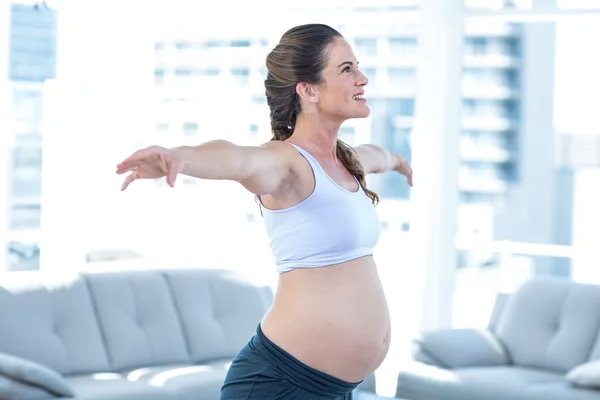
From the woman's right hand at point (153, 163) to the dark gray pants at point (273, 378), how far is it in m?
0.55

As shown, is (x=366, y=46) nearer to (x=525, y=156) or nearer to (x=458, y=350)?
(x=458, y=350)

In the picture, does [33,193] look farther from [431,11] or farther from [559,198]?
[559,198]

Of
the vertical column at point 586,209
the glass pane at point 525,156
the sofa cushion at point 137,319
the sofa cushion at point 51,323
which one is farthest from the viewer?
the vertical column at point 586,209

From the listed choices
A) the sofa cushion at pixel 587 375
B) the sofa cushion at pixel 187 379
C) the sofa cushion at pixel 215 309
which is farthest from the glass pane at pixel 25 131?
the sofa cushion at pixel 587 375

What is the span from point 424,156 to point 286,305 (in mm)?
4081

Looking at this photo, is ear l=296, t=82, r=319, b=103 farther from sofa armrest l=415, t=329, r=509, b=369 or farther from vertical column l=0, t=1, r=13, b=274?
vertical column l=0, t=1, r=13, b=274

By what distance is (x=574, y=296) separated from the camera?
16.8 feet

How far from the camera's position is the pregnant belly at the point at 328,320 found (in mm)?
2180

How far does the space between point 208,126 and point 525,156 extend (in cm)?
1092

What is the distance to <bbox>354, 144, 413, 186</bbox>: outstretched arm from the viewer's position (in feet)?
9.31

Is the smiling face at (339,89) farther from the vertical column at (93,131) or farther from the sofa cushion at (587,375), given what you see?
the vertical column at (93,131)

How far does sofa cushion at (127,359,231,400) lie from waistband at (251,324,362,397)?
88.5 inches

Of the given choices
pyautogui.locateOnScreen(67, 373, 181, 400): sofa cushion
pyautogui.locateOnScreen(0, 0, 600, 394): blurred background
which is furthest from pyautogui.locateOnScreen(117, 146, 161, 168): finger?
pyautogui.locateOnScreen(0, 0, 600, 394): blurred background

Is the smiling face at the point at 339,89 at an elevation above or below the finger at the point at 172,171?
above
